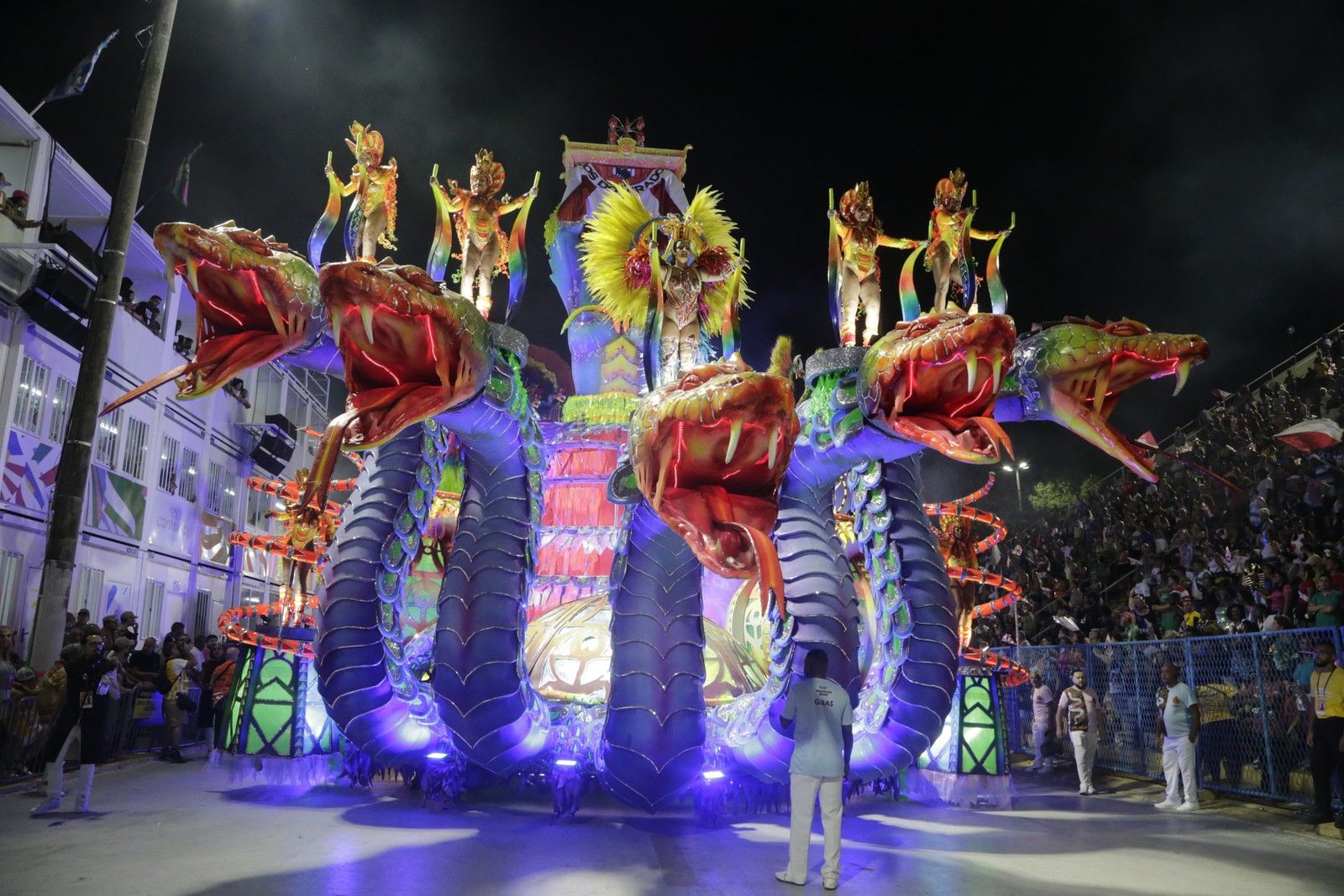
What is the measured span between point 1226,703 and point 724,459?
7745mm

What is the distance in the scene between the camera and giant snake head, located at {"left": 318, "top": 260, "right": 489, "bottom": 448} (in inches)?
155

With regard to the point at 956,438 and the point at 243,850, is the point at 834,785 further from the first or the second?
the point at 243,850

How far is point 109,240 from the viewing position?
29.8 ft

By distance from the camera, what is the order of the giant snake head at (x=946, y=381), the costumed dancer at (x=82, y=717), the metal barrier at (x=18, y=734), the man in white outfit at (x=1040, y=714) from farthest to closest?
the man in white outfit at (x=1040, y=714) → the metal barrier at (x=18, y=734) → the costumed dancer at (x=82, y=717) → the giant snake head at (x=946, y=381)

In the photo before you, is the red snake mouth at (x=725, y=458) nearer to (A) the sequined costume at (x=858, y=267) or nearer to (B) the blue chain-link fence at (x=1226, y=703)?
(A) the sequined costume at (x=858, y=267)

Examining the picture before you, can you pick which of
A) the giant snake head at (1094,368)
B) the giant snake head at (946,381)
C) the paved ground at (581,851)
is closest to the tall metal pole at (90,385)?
the paved ground at (581,851)

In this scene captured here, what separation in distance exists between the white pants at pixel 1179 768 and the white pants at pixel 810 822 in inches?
197

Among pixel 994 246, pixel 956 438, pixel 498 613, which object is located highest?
pixel 994 246

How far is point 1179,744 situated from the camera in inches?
329

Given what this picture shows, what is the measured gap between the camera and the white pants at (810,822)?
15.5 feet

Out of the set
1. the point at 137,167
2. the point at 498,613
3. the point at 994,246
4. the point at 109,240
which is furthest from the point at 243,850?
the point at 137,167

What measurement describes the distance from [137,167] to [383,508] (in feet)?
19.7

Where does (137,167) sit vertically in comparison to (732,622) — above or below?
above

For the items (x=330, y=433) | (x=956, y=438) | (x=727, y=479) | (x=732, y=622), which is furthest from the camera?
(x=732, y=622)
